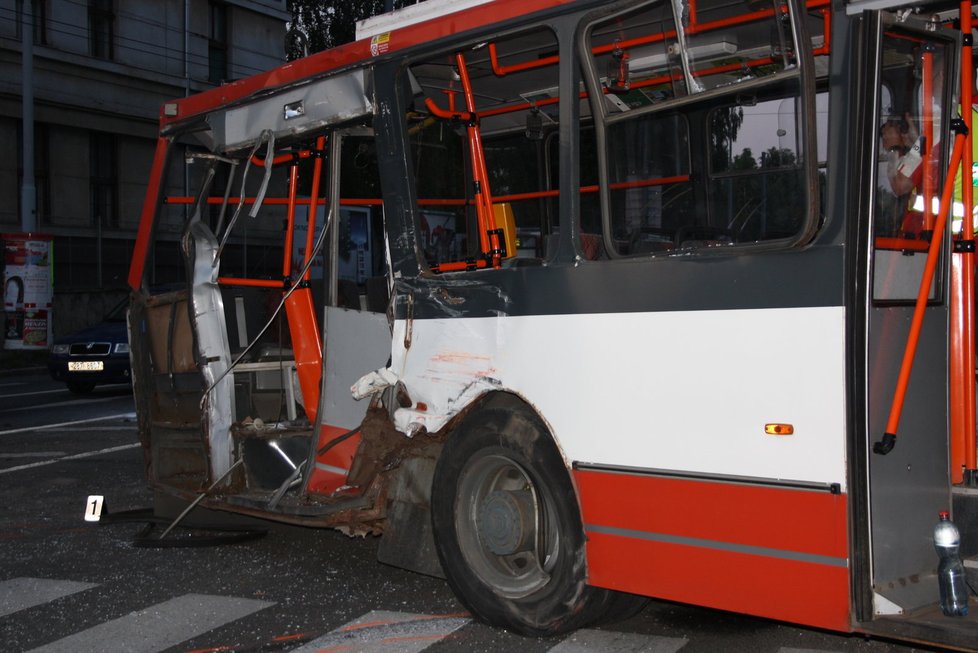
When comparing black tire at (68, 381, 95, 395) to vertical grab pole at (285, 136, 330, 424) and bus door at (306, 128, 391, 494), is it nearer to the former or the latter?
vertical grab pole at (285, 136, 330, 424)

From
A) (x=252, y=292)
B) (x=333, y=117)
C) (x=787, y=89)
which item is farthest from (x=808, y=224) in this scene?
(x=252, y=292)

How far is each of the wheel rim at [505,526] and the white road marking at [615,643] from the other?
29cm

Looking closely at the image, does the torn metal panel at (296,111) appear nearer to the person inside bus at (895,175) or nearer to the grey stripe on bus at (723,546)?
the grey stripe on bus at (723,546)

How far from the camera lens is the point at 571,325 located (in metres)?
5.19

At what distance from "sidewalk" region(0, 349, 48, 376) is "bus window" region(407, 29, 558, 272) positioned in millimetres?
19528

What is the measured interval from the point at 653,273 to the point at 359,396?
5.94 ft

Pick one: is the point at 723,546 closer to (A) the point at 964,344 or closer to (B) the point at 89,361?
(A) the point at 964,344

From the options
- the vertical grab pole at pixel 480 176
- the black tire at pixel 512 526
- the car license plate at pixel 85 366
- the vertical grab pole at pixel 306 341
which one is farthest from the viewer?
the car license plate at pixel 85 366

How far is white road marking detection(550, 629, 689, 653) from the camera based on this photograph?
5262 mm

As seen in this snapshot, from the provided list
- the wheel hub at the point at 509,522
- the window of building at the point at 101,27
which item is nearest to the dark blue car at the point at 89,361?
the wheel hub at the point at 509,522

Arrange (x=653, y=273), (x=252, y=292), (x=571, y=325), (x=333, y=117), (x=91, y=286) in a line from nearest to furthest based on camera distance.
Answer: (x=653, y=273), (x=571, y=325), (x=333, y=117), (x=252, y=292), (x=91, y=286)

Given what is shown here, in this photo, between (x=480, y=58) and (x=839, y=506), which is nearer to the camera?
(x=839, y=506)

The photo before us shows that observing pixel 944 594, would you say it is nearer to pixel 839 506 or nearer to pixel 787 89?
pixel 839 506

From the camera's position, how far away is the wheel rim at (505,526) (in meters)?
5.43
